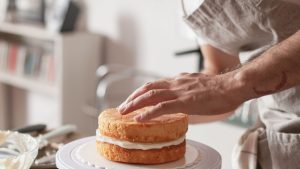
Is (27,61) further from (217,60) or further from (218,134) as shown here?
(217,60)

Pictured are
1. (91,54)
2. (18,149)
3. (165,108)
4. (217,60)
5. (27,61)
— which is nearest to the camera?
(165,108)

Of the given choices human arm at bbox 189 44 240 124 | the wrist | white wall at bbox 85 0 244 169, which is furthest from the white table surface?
the wrist

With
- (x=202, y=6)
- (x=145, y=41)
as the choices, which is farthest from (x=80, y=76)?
(x=202, y=6)

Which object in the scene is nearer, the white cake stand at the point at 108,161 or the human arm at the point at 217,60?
the white cake stand at the point at 108,161

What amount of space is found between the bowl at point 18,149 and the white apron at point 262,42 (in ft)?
1.27

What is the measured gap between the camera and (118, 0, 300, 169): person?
81 cm

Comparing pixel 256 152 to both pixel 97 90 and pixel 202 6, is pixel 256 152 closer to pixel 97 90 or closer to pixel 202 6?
pixel 202 6

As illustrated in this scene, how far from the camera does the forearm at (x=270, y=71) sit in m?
0.81

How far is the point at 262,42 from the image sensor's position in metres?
1.02

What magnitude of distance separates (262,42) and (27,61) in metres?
2.38

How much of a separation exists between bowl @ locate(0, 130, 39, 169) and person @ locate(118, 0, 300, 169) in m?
0.17

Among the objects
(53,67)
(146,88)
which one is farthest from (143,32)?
(146,88)

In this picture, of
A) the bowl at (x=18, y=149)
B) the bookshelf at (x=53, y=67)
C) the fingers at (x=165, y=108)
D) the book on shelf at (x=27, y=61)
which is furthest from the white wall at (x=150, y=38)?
the fingers at (x=165, y=108)

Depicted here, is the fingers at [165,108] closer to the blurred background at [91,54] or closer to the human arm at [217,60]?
the human arm at [217,60]
